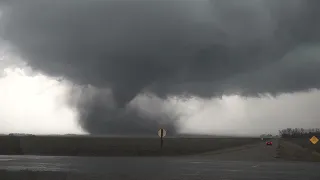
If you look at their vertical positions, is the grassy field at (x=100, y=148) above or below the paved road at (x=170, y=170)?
above

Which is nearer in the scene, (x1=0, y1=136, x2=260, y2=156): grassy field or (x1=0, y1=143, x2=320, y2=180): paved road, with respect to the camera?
(x1=0, y1=143, x2=320, y2=180): paved road

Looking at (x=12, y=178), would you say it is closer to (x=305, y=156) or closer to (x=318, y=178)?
(x=318, y=178)

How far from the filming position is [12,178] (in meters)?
19.5

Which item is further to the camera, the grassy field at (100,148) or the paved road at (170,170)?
the grassy field at (100,148)

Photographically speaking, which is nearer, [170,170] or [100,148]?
[170,170]

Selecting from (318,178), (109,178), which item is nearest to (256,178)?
(318,178)

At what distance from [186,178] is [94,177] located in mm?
4786

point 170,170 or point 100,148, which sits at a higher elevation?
point 100,148

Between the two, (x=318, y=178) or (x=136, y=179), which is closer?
(x=136, y=179)

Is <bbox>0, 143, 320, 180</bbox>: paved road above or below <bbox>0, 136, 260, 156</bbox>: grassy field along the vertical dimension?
below

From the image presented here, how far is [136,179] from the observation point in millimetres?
19688

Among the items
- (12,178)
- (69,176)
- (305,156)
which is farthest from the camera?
(305,156)

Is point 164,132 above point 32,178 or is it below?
above

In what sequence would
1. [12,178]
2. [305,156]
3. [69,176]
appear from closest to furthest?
[12,178] → [69,176] → [305,156]
